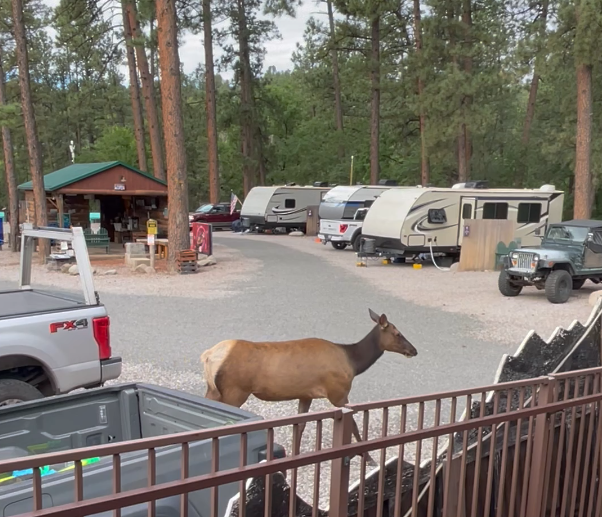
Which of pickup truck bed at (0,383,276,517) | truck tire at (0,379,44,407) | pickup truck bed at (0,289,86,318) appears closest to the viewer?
pickup truck bed at (0,383,276,517)

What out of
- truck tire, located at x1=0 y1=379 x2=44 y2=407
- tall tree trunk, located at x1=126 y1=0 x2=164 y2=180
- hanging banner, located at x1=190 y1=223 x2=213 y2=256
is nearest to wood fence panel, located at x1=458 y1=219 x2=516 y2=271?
hanging banner, located at x1=190 y1=223 x2=213 y2=256

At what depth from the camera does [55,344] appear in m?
5.35

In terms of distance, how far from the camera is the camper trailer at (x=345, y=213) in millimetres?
24750

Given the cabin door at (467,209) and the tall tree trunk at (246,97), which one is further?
the tall tree trunk at (246,97)

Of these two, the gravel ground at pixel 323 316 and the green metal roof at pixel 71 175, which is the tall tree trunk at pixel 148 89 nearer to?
the green metal roof at pixel 71 175

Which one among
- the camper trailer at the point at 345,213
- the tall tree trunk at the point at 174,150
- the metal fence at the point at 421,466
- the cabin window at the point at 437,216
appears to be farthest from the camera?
the camper trailer at the point at 345,213

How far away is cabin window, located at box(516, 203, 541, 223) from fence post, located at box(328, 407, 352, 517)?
20140 millimetres

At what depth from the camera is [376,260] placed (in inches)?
874

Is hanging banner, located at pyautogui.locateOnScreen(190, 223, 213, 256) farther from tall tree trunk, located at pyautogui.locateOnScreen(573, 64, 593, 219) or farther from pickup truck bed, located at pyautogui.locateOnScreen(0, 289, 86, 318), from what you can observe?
pickup truck bed, located at pyautogui.locateOnScreen(0, 289, 86, 318)

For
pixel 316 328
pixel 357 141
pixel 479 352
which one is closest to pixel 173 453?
pixel 479 352

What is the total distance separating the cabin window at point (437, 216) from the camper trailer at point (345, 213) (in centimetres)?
468

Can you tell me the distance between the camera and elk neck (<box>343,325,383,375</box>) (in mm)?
5768

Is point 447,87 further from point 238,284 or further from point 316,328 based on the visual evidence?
point 316,328

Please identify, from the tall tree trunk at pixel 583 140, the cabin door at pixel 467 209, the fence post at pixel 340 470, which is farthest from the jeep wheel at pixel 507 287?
the fence post at pixel 340 470
